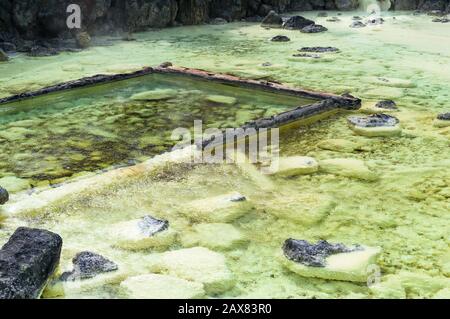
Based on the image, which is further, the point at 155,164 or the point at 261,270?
the point at 155,164

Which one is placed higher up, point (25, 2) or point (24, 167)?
point (25, 2)

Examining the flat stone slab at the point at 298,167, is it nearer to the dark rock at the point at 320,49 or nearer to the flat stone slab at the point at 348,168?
the flat stone slab at the point at 348,168

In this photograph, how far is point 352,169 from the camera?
3.12m

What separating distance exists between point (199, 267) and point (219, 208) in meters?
0.54

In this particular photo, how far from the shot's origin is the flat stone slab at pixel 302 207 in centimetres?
256

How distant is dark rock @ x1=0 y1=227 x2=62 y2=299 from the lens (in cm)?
177

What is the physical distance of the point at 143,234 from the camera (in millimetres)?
2344

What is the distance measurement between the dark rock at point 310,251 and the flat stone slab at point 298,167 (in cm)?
90

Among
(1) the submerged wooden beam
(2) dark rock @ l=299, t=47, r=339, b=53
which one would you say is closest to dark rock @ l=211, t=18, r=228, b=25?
(2) dark rock @ l=299, t=47, r=339, b=53

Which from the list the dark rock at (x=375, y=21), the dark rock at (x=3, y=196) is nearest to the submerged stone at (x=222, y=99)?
the dark rock at (x=3, y=196)

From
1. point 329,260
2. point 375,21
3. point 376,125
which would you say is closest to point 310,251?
point 329,260
